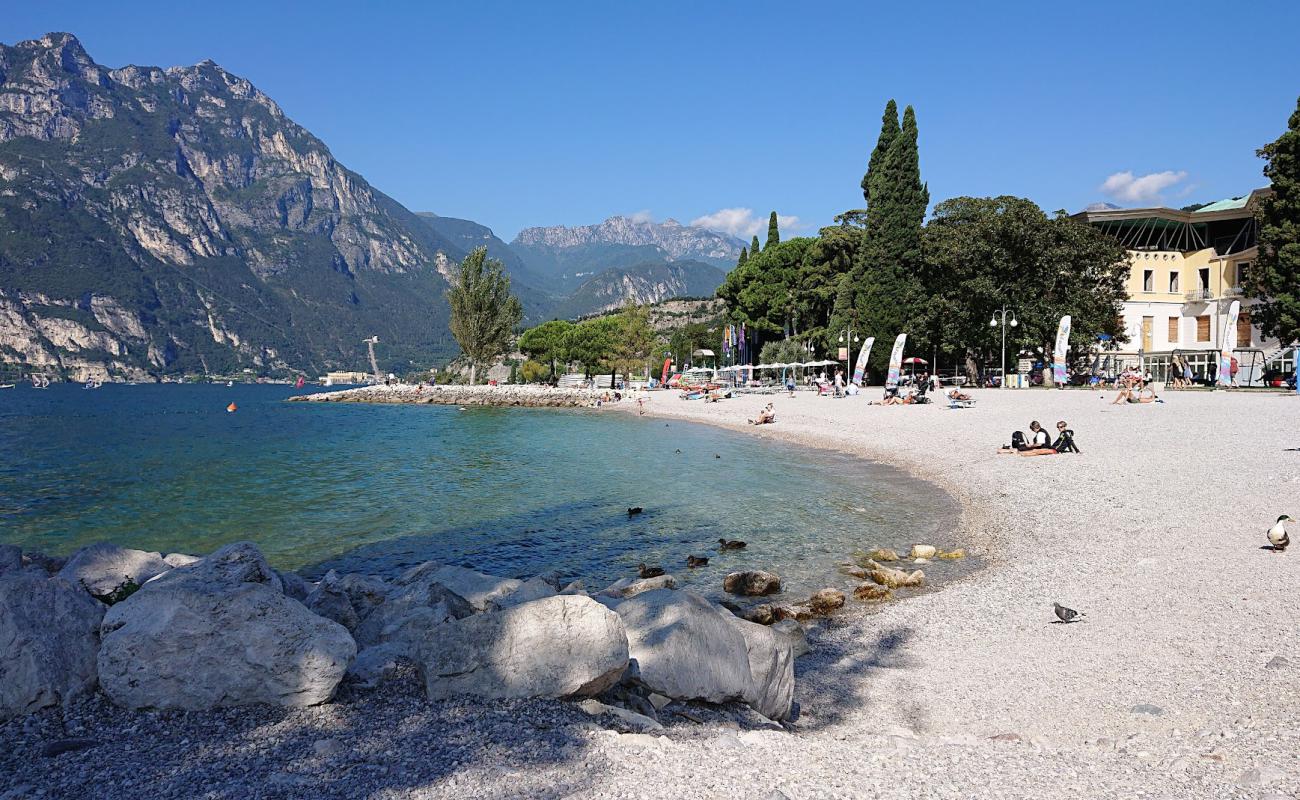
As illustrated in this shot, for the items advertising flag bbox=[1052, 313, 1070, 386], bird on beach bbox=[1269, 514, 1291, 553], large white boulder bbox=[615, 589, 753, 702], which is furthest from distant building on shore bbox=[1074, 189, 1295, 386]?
large white boulder bbox=[615, 589, 753, 702]

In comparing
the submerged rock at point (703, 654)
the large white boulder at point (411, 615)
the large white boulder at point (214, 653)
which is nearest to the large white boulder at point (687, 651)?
the submerged rock at point (703, 654)

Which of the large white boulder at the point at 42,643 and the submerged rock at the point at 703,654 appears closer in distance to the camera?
the large white boulder at the point at 42,643

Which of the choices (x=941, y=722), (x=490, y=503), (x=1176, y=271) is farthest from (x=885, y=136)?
(x=941, y=722)

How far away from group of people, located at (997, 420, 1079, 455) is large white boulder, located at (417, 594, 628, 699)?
17.1m

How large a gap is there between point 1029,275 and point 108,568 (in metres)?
46.5

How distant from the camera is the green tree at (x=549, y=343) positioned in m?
87.2

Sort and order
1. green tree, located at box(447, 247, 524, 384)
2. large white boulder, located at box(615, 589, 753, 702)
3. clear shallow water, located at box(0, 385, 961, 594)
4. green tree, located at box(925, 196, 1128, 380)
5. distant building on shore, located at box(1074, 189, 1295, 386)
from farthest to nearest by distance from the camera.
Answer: green tree, located at box(447, 247, 524, 384) < distant building on shore, located at box(1074, 189, 1295, 386) < green tree, located at box(925, 196, 1128, 380) < clear shallow water, located at box(0, 385, 961, 594) < large white boulder, located at box(615, 589, 753, 702)

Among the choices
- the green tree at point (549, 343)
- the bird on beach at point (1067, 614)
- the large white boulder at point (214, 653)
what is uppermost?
the green tree at point (549, 343)

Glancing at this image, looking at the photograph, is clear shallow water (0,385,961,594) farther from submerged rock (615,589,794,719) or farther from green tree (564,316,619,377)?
green tree (564,316,619,377)

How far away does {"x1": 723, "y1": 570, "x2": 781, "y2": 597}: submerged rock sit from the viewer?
9438 mm

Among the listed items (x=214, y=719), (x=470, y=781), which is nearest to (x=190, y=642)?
(x=214, y=719)

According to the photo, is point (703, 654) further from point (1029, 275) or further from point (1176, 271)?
point (1176, 271)

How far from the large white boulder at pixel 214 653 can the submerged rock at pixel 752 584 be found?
591 centimetres

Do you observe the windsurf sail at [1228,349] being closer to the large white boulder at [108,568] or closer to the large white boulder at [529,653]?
the large white boulder at [529,653]
